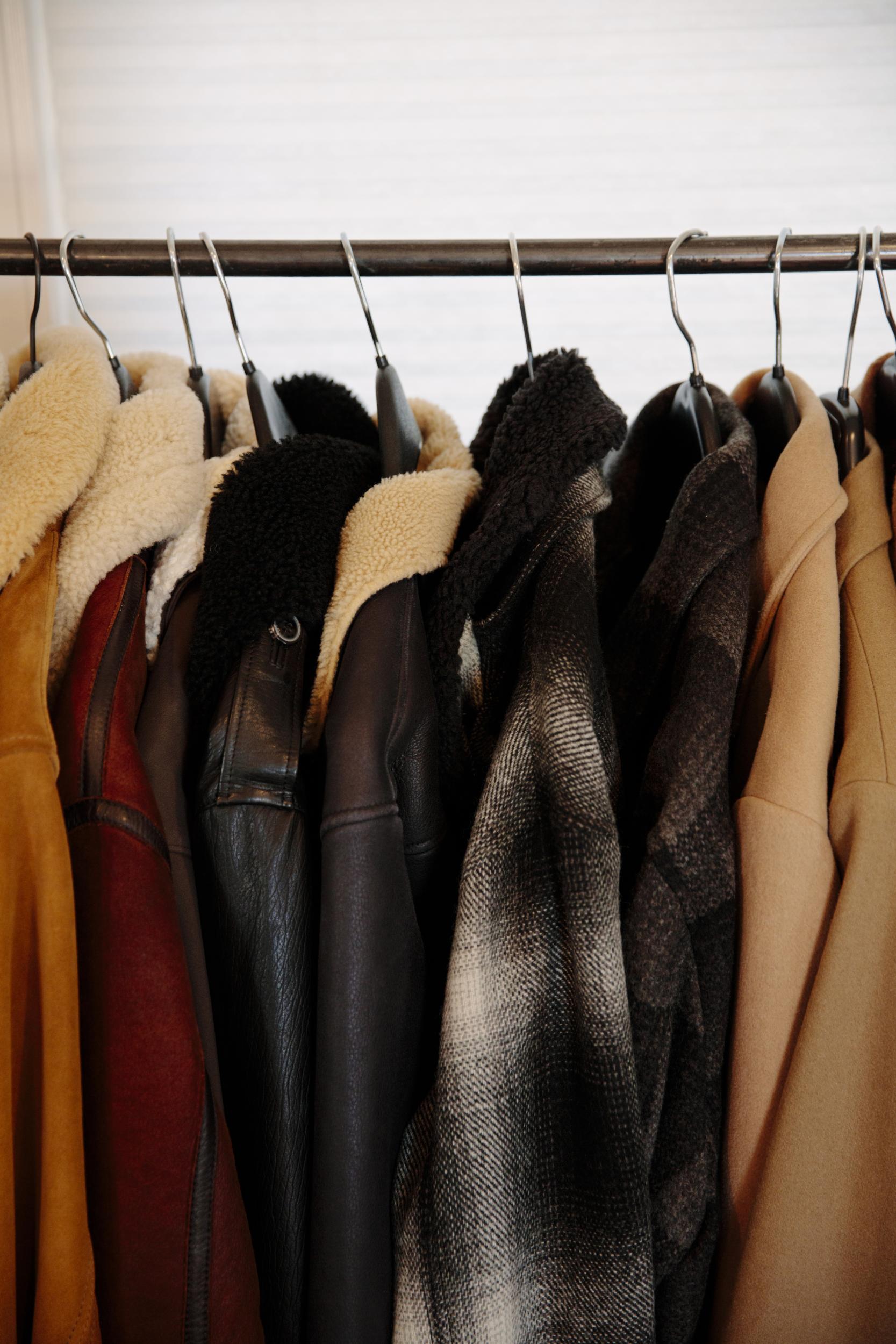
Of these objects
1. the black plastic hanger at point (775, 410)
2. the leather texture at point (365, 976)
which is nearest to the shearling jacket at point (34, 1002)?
the leather texture at point (365, 976)

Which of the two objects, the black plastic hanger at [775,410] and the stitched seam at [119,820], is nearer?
the stitched seam at [119,820]

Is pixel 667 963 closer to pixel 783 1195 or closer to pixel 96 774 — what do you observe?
pixel 783 1195

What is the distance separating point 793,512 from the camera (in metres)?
0.54

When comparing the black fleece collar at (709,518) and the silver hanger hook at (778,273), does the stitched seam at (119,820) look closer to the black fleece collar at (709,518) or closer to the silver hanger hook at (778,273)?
the black fleece collar at (709,518)

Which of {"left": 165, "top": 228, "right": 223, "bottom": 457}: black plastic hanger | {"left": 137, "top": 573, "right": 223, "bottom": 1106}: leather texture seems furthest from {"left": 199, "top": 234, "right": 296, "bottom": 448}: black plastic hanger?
{"left": 137, "top": 573, "right": 223, "bottom": 1106}: leather texture

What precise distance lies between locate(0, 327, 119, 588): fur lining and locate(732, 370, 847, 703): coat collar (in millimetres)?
427

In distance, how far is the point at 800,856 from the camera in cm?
48

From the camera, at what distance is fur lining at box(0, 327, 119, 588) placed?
1.52ft

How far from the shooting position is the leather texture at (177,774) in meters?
0.44

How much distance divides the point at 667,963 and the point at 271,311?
0.97m

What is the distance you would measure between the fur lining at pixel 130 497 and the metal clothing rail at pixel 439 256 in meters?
0.10

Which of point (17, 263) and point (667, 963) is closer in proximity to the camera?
point (667, 963)

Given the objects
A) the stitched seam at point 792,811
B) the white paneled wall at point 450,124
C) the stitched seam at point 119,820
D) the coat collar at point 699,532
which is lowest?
the stitched seam at point 792,811

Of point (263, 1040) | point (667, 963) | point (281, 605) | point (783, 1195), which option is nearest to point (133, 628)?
point (281, 605)
